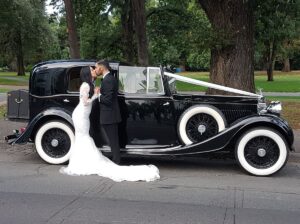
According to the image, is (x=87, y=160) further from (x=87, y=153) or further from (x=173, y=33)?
(x=173, y=33)

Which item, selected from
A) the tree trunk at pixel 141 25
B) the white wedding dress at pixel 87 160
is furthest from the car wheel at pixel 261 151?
the tree trunk at pixel 141 25

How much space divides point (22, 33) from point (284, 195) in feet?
142

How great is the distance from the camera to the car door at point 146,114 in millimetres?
8250

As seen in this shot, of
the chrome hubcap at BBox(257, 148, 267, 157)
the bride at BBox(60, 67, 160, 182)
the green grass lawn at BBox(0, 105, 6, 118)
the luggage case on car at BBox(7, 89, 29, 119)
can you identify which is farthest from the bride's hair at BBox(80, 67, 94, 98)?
the green grass lawn at BBox(0, 105, 6, 118)

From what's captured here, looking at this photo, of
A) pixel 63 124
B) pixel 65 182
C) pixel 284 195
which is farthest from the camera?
pixel 63 124

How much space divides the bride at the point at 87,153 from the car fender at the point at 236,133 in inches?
27.5

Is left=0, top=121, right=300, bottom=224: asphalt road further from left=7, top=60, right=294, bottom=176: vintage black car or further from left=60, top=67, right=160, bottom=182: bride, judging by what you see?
left=7, top=60, right=294, bottom=176: vintage black car

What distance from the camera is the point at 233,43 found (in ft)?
42.1

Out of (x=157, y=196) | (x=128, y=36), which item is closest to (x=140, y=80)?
(x=157, y=196)

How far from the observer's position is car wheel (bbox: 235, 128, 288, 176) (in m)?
7.83

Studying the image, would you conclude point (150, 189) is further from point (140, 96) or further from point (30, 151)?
point (30, 151)

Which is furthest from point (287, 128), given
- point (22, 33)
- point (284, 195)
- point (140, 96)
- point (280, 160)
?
point (22, 33)

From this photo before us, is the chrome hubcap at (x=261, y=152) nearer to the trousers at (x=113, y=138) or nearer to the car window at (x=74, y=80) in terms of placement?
the trousers at (x=113, y=138)

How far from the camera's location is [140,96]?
327 inches
